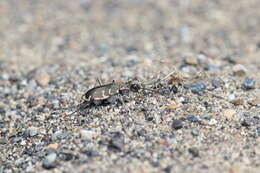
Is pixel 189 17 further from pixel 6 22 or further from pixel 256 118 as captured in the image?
pixel 256 118

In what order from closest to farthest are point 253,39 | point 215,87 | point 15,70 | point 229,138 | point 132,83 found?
point 229,138, point 132,83, point 215,87, point 15,70, point 253,39

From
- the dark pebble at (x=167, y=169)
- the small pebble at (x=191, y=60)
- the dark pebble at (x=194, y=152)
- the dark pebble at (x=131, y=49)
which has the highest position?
the dark pebble at (x=131, y=49)

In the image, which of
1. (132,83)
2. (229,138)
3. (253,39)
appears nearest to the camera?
(229,138)

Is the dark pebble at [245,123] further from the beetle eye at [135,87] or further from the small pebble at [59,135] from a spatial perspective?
the small pebble at [59,135]

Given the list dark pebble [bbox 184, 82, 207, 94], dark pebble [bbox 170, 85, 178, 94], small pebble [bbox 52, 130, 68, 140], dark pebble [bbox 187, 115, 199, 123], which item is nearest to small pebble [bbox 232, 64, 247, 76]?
dark pebble [bbox 184, 82, 207, 94]

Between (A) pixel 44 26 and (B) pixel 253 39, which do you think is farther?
(A) pixel 44 26

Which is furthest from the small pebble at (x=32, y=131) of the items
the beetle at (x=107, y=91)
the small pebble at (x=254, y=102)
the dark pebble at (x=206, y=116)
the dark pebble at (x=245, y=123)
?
the small pebble at (x=254, y=102)

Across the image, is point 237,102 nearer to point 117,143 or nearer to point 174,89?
point 174,89

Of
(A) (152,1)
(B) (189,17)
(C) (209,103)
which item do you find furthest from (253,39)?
(C) (209,103)
